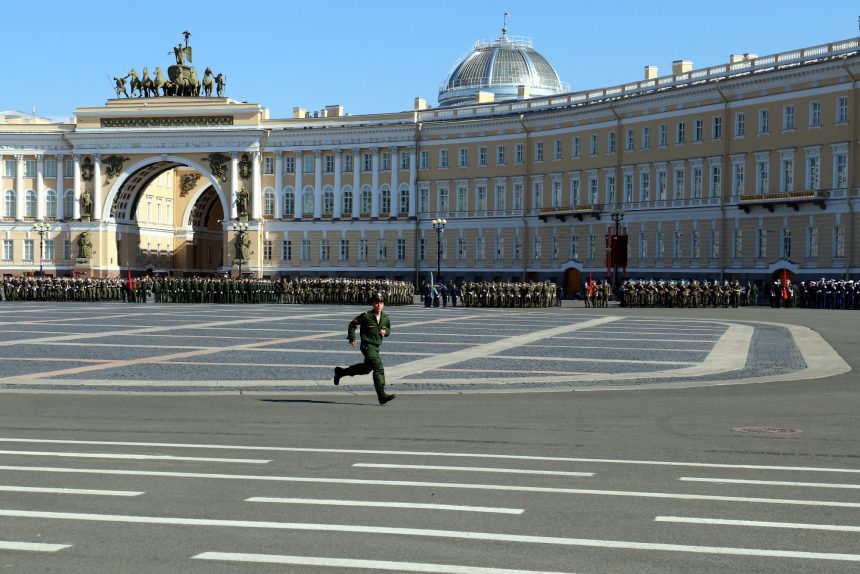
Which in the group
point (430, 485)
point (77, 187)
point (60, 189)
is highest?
point (77, 187)

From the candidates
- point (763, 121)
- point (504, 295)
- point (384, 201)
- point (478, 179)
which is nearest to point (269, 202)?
point (384, 201)

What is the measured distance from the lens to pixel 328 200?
98875 mm

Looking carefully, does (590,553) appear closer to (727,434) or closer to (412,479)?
(412,479)

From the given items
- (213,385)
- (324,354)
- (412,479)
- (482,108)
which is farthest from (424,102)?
(412,479)

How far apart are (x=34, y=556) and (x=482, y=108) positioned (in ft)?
282

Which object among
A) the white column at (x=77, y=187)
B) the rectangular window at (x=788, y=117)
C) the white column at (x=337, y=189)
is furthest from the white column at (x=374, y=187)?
the rectangular window at (x=788, y=117)

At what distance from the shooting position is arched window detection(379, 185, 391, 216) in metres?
96.6

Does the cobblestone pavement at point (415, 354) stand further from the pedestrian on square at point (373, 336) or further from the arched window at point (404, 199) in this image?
the arched window at point (404, 199)

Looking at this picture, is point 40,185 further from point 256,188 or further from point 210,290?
point 210,290

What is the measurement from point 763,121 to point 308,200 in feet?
137

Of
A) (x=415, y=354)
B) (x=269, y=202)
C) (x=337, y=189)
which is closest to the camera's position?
(x=415, y=354)

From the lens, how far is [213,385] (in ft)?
66.2

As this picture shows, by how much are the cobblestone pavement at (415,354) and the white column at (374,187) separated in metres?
52.8

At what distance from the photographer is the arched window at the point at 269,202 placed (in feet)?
329
